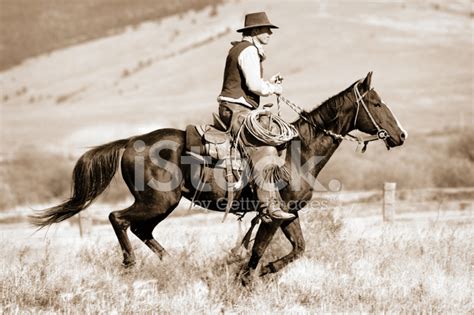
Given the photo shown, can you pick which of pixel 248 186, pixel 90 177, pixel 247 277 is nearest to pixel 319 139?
pixel 248 186

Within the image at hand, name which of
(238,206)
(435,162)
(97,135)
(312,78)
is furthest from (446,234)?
(312,78)

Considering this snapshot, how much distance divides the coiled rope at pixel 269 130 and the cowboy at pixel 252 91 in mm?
96

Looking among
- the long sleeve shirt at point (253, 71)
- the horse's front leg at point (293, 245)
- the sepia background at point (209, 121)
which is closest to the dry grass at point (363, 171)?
the sepia background at point (209, 121)

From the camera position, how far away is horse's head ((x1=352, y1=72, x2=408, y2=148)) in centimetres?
849

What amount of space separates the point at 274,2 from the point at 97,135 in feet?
124

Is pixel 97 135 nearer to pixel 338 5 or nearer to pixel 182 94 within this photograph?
pixel 182 94

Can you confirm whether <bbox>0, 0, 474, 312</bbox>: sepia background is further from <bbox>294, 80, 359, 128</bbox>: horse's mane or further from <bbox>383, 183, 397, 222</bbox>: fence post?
<bbox>294, 80, 359, 128</bbox>: horse's mane

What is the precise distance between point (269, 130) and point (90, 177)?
2225 mm

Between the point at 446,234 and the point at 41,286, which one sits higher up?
the point at 41,286

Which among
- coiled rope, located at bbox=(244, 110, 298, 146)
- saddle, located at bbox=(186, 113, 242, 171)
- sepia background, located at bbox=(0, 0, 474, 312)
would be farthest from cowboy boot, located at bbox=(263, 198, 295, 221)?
sepia background, located at bbox=(0, 0, 474, 312)

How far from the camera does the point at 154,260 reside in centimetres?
888

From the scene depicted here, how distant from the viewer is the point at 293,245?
27.6 feet

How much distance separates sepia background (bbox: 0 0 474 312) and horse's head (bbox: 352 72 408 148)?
160 cm

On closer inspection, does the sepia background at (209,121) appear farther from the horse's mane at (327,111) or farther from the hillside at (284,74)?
the horse's mane at (327,111)
